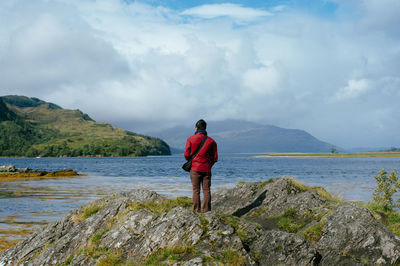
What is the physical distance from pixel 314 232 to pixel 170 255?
4743 mm

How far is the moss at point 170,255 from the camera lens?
877cm

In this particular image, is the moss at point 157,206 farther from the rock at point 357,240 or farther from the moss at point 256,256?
the rock at point 357,240

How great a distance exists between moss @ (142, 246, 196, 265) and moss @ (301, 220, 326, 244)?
12.9 ft

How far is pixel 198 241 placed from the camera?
9.35m

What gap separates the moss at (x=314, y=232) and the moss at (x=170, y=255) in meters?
3.94

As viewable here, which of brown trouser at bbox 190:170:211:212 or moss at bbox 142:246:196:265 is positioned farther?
brown trouser at bbox 190:170:211:212

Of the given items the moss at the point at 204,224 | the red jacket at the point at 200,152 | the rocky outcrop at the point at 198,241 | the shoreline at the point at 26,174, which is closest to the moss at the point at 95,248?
the rocky outcrop at the point at 198,241

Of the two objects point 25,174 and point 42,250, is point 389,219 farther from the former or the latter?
point 25,174

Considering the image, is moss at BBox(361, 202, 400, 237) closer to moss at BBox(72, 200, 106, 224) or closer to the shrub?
the shrub

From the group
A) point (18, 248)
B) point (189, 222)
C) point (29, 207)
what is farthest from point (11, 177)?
point (189, 222)

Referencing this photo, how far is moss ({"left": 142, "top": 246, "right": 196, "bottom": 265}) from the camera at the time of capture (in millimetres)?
8766

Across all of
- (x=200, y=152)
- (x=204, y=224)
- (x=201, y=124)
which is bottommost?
(x=204, y=224)

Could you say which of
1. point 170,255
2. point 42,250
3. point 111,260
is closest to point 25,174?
point 42,250

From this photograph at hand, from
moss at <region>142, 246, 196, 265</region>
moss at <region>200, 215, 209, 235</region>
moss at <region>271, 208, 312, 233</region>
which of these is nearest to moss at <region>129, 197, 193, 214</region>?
moss at <region>200, 215, 209, 235</region>
